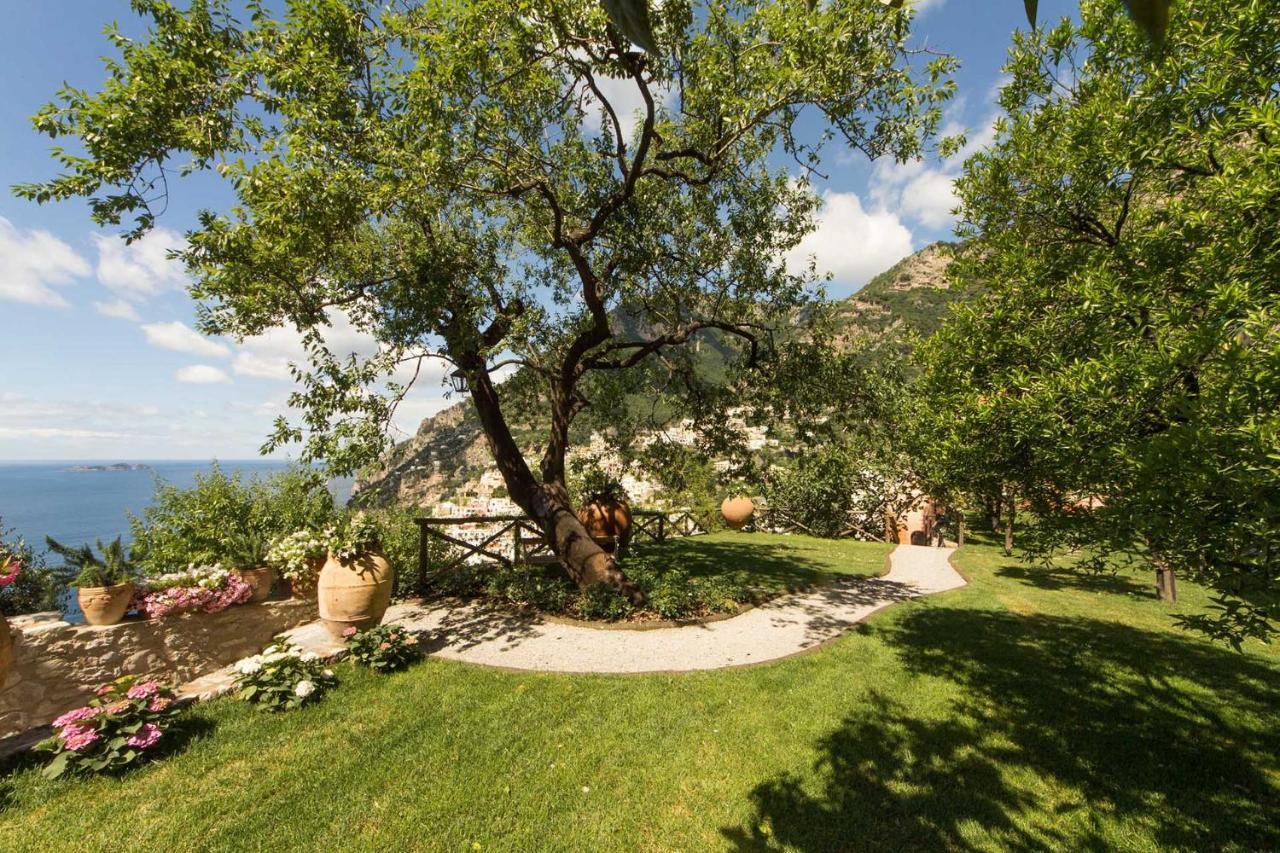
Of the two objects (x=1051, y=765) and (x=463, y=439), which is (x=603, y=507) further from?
(x=1051, y=765)

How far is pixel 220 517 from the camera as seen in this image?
749 cm

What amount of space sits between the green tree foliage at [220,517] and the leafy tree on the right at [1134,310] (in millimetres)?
7928

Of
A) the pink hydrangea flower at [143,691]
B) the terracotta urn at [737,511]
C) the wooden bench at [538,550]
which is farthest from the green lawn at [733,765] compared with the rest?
the terracotta urn at [737,511]

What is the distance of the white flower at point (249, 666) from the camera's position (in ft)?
18.2

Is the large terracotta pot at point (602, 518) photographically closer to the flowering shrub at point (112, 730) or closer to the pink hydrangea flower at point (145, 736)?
the flowering shrub at point (112, 730)

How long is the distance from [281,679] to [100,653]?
5.54 ft

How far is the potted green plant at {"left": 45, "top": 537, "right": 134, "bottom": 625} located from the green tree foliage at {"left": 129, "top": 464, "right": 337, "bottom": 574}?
620 millimetres

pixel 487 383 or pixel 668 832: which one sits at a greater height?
pixel 487 383

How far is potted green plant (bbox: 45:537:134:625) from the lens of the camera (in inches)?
208

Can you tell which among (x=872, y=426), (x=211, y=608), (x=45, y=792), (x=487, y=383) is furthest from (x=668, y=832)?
(x=872, y=426)

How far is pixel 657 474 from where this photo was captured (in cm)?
1222

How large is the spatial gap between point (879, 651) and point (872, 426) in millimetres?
4480

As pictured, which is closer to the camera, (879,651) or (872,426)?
(879,651)

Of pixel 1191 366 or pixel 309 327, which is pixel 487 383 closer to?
pixel 309 327
